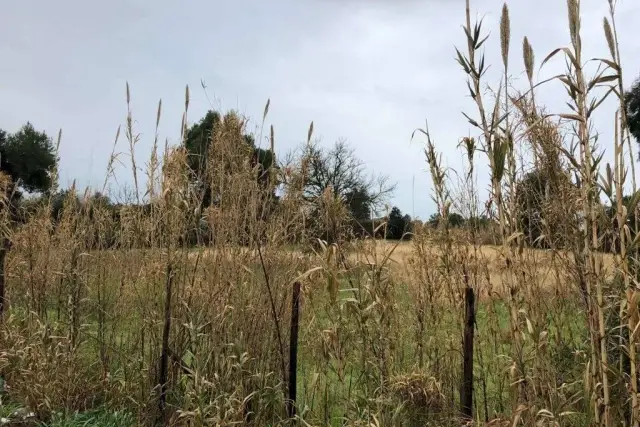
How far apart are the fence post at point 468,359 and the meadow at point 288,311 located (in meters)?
0.01

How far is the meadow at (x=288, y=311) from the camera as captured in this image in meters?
2.67

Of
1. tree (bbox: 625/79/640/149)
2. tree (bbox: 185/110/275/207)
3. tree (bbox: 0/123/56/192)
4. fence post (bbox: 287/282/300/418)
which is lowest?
fence post (bbox: 287/282/300/418)

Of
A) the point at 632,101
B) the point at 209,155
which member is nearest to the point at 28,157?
the point at 209,155

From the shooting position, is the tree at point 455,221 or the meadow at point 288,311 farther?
the tree at point 455,221

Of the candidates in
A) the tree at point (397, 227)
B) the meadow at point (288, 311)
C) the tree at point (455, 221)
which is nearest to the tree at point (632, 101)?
the meadow at point (288, 311)

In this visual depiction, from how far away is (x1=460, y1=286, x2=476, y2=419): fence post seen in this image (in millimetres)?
2896

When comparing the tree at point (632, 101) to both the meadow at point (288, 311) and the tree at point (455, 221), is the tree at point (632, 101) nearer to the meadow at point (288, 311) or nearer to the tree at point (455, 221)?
the meadow at point (288, 311)

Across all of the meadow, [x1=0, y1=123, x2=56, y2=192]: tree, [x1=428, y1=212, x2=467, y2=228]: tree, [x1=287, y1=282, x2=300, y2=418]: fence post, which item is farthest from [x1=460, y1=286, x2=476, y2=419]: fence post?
[x1=0, y1=123, x2=56, y2=192]: tree

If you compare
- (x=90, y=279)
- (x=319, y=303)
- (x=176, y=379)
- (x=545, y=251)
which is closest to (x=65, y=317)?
(x=90, y=279)

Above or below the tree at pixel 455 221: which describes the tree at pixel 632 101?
above

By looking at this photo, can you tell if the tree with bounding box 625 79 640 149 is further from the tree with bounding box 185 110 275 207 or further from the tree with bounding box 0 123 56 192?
the tree with bounding box 0 123 56 192

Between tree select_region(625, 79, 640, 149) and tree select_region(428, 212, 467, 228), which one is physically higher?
tree select_region(625, 79, 640, 149)

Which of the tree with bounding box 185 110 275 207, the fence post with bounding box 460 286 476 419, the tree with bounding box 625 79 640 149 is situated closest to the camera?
the tree with bounding box 625 79 640 149

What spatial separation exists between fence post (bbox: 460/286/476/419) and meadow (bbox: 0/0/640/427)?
1cm
